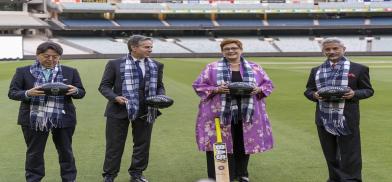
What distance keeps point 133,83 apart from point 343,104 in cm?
233

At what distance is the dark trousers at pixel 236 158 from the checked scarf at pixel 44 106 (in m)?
1.76

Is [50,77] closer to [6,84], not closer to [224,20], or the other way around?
[6,84]

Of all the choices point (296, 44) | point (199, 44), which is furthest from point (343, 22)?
point (199, 44)

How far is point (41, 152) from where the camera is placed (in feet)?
18.8

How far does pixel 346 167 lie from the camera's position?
18.7 feet

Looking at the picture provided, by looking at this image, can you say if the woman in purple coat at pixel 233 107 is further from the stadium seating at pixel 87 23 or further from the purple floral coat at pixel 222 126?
the stadium seating at pixel 87 23

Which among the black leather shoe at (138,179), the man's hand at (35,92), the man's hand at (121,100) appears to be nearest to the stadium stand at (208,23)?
the black leather shoe at (138,179)

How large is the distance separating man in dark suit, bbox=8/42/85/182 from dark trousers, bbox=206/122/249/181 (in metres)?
1.63

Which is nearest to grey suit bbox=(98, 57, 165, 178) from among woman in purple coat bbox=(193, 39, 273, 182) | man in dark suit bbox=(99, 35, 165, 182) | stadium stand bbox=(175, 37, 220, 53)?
man in dark suit bbox=(99, 35, 165, 182)

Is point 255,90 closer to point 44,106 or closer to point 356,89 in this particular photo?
A: point 356,89

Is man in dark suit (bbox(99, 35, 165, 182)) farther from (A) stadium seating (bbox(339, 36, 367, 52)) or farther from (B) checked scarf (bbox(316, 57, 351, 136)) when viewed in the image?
(A) stadium seating (bbox(339, 36, 367, 52))

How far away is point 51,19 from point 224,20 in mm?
24178

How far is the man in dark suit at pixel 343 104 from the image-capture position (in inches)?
217

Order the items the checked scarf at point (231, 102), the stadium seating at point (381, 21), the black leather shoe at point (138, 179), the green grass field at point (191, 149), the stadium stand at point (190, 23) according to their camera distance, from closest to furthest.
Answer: the checked scarf at point (231, 102) → the black leather shoe at point (138, 179) → the green grass field at point (191, 149) → the stadium stand at point (190, 23) → the stadium seating at point (381, 21)
